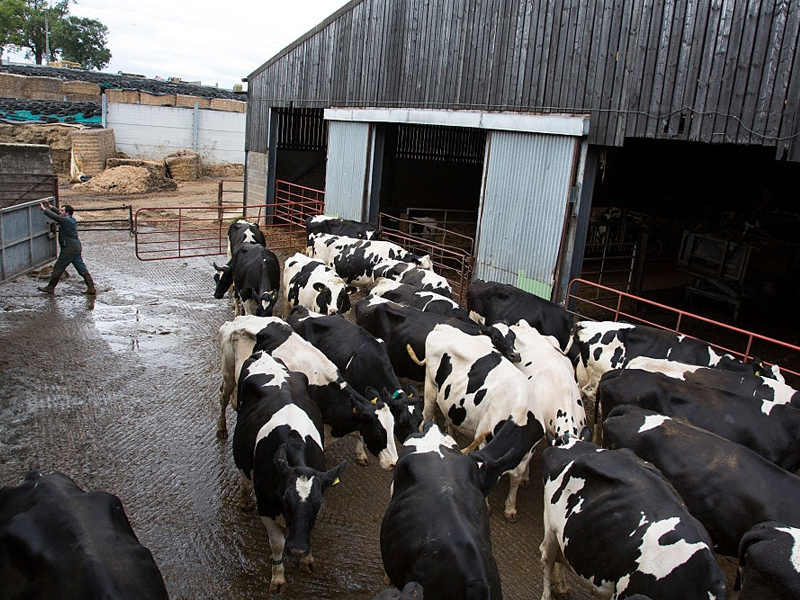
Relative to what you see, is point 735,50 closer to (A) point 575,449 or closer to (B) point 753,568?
(A) point 575,449

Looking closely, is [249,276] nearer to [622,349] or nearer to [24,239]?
[24,239]

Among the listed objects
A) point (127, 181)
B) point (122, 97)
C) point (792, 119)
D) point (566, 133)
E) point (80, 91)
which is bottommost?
point (127, 181)

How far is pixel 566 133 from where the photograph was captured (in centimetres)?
1038

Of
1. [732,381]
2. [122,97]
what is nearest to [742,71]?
[732,381]

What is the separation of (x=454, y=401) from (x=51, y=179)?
11.4m

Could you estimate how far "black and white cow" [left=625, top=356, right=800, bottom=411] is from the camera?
665 cm

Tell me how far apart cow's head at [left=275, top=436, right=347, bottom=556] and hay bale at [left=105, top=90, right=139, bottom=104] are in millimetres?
33898

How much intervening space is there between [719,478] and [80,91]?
44223 millimetres

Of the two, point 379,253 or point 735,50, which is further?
point 379,253

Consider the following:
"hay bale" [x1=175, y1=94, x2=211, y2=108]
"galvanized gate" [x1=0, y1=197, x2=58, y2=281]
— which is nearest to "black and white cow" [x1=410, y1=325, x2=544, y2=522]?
"galvanized gate" [x1=0, y1=197, x2=58, y2=281]

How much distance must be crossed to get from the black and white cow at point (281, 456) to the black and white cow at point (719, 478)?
2.69m

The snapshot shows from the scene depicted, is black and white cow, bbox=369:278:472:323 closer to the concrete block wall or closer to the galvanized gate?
the galvanized gate

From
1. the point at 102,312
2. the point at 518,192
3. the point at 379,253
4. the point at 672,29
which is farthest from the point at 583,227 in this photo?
the point at 102,312

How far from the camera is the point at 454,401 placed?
6.98 metres
